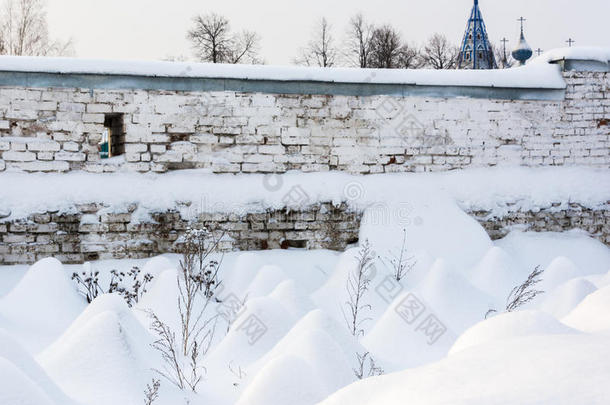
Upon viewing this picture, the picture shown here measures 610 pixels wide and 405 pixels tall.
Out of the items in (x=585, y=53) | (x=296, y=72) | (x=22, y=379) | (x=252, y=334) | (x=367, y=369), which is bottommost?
(x=367, y=369)

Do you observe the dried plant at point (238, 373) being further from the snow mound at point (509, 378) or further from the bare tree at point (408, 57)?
the bare tree at point (408, 57)

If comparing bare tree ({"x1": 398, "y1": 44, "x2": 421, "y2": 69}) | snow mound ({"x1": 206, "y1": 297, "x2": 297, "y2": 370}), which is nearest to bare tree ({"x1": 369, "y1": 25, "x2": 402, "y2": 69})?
bare tree ({"x1": 398, "y1": 44, "x2": 421, "y2": 69})

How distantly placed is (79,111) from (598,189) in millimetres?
6495

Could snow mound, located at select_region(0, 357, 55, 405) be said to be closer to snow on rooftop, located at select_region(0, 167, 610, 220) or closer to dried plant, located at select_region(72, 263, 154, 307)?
dried plant, located at select_region(72, 263, 154, 307)

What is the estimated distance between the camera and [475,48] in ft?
90.3

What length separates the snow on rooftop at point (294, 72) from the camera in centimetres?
702

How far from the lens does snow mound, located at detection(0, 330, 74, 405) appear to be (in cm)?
238

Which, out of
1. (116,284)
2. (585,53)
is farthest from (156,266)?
(585,53)

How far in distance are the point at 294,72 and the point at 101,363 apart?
15.7ft

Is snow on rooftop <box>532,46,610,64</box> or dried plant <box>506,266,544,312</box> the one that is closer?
dried plant <box>506,266,544,312</box>

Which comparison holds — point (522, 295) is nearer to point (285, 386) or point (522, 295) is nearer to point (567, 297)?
point (567, 297)

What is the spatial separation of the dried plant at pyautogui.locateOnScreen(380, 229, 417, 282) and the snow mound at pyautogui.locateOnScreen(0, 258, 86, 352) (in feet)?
10.7

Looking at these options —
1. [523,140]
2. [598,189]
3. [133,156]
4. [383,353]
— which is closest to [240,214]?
[133,156]

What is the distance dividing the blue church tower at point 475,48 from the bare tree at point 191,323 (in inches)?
895
